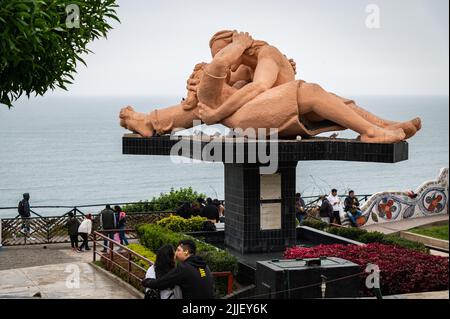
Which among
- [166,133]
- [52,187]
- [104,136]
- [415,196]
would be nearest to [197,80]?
[166,133]

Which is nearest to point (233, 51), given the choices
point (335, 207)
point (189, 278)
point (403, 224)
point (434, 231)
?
point (335, 207)

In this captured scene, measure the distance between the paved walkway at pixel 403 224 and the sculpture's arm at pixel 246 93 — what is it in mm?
7451

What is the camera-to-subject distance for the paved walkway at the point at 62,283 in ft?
55.8

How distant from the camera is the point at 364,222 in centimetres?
2577

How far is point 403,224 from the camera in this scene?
86.0 ft

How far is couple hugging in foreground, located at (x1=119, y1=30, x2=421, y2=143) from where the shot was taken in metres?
18.5

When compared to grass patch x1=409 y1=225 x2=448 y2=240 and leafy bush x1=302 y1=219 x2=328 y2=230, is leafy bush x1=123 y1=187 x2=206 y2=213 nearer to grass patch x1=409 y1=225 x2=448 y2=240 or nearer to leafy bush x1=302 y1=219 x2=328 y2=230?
leafy bush x1=302 y1=219 x2=328 y2=230

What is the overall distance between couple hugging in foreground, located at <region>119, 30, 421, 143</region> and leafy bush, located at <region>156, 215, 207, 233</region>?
8.51ft

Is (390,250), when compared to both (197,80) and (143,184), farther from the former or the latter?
(143,184)

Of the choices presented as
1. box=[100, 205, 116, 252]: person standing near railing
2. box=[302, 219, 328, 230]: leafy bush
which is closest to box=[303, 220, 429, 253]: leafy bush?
box=[302, 219, 328, 230]: leafy bush

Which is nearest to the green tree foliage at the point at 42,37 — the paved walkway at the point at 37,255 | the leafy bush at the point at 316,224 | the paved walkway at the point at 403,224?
the paved walkway at the point at 37,255

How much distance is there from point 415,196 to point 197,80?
10.2m

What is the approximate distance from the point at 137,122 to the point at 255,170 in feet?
10.8

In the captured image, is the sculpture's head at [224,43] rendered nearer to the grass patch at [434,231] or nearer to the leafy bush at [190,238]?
the leafy bush at [190,238]
